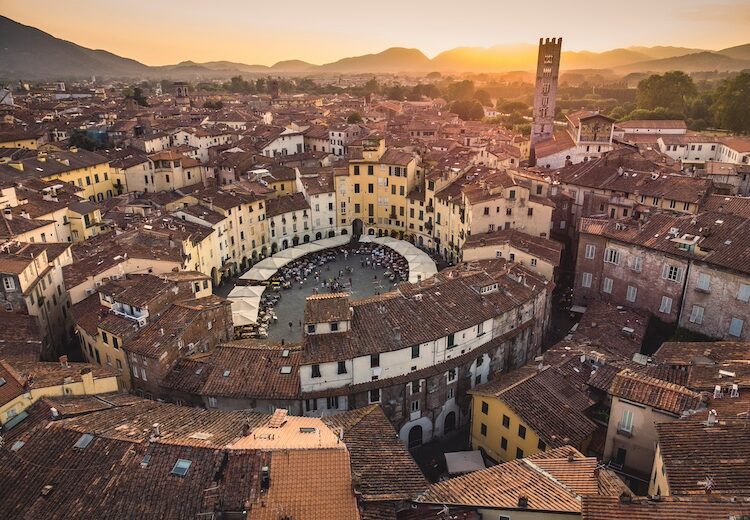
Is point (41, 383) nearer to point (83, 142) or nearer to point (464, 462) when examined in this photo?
point (464, 462)

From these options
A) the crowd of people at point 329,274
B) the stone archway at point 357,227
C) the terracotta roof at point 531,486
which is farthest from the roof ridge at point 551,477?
the stone archway at point 357,227

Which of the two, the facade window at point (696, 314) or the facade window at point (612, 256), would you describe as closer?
the facade window at point (696, 314)

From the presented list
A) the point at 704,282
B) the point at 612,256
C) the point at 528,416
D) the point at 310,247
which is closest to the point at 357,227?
the point at 310,247

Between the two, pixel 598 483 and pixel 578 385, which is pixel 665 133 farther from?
pixel 598 483

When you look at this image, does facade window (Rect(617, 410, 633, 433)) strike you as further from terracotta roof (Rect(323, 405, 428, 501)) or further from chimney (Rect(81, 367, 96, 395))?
chimney (Rect(81, 367, 96, 395))

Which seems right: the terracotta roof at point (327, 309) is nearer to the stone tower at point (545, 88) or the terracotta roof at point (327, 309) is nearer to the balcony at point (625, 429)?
the balcony at point (625, 429)

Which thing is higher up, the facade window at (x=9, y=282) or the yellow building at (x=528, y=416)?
the facade window at (x=9, y=282)
